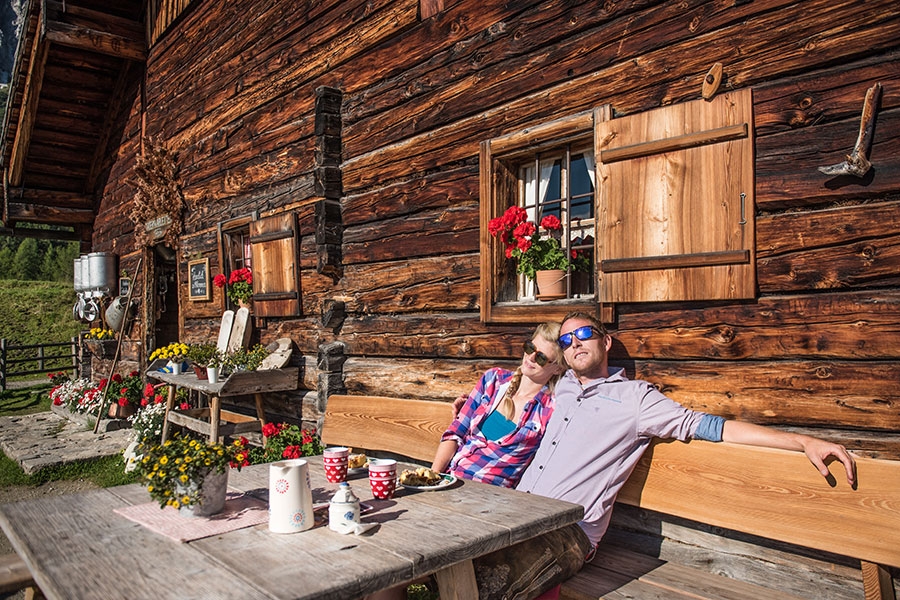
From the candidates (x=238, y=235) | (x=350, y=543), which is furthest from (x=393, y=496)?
(x=238, y=235)

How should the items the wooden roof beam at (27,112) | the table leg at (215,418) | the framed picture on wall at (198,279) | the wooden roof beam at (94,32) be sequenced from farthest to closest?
the wooden roof beam at (27,112)
the wooden roof beam at (94,32)
the framed picture on wall at (198,279)
the table leg at (215,418)

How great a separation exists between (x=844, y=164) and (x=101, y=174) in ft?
45.9

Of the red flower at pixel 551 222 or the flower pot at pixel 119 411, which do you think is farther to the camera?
the flower pot at pixel 119 411

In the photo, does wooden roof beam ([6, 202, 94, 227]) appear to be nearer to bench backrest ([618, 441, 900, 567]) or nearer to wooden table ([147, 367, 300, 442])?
wooden table ([147, 367, 300, 442])

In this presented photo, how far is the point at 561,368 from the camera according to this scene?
3.54 m

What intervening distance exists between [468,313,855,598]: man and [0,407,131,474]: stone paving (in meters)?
6.30

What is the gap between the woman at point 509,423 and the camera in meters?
3.50

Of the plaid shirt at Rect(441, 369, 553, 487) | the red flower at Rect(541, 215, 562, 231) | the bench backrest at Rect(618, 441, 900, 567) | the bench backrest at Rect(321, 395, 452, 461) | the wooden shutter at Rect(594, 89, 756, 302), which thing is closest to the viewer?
the bench backrest at Rect(618, 441, 900, 567)

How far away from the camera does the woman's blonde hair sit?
11.5ft

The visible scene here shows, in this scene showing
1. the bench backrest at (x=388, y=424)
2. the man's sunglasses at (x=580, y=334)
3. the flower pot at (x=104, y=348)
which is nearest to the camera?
the man's sunglasses at (x=580, y=334)

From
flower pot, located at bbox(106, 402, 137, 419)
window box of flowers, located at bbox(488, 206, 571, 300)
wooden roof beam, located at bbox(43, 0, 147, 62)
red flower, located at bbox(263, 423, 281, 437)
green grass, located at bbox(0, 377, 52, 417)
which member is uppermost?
wooden roof beam, located at bbox(43, 0, 147, 62)

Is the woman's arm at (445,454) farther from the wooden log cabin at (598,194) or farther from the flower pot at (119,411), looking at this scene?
the flower pot at (119,411)

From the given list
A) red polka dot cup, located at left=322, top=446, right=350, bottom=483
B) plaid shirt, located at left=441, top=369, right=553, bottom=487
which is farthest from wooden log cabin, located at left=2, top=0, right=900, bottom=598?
red polka dot cup, located at left=322, top=446, right=350, bottom=483

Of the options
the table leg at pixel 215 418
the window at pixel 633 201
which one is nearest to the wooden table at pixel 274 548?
the window at pixel 633 201
